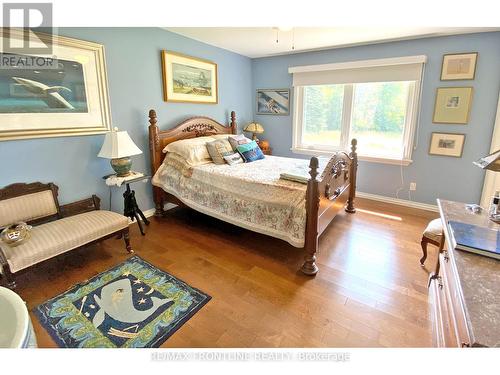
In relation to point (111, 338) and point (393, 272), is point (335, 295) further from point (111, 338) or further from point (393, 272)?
point (111, 338)

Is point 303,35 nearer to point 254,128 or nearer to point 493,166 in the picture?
point 254,128

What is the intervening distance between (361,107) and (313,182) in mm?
2497

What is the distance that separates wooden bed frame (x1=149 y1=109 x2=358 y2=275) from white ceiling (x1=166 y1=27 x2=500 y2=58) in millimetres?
1086

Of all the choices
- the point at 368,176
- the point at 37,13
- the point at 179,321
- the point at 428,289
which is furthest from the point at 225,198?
the point at 368,176

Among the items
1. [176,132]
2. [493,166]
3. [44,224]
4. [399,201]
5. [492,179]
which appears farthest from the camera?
[399,201]

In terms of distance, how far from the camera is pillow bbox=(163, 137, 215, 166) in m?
3.14

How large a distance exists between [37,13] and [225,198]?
7.21ft

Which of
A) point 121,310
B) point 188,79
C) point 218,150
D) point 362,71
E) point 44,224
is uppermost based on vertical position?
point 362,71

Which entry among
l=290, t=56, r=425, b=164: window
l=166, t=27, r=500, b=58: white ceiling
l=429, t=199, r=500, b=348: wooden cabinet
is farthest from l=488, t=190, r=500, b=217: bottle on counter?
l=166, t=27, r=500, b=58: white ceiling

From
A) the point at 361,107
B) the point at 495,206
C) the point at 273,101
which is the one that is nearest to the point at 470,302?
the point at 495,206

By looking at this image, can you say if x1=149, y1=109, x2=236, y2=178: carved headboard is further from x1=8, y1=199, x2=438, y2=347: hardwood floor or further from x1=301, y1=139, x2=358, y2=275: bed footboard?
x1=301, y1=139, x2=358, y2=275: bed footboard

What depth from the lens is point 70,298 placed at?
194 centimetres

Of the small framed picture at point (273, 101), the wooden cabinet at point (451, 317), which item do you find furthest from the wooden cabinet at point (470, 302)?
the small framed picture at point (273, 101)

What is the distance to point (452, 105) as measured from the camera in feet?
10.6
